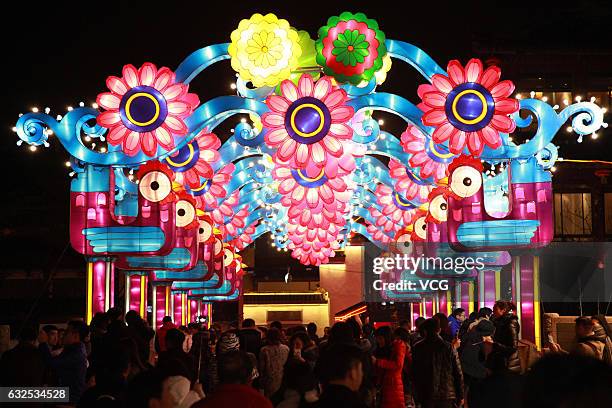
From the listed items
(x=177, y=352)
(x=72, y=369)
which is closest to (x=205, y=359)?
(x=72, y=369)

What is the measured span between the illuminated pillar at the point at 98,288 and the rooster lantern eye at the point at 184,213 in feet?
5.04

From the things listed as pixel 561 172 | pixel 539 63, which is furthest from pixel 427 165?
pixel 539 63

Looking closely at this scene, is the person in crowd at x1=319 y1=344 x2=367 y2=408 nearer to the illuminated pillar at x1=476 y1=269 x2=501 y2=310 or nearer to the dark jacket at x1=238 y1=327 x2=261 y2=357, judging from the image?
the dark jacket at x1=238 y1=327 x2=261 y2=357

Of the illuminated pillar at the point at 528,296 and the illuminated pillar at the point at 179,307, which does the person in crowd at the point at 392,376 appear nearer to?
the illuminated pillar at the point at 528,296

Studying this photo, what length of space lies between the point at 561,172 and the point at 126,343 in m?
32.8

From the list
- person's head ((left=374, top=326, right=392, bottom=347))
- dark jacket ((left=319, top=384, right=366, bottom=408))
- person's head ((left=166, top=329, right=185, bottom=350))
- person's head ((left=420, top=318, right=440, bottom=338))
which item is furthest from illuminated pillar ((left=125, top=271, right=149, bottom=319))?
dark jacket ((left=319, top=384, right=366, bottom=408))

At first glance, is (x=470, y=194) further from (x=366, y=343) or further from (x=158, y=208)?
(x=158, y=208)

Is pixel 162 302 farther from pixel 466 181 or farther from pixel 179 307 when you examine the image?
pixel 466 181

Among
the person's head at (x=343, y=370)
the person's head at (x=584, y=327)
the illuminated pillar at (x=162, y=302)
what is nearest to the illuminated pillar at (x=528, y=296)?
the person's head at (x=584, y=327)

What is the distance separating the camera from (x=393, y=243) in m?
29.4

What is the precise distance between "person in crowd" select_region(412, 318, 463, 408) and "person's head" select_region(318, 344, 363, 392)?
5598mm

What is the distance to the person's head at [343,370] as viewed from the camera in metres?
5.66

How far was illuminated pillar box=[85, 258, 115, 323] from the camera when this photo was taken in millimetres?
17391

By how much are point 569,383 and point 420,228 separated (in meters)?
20.1
